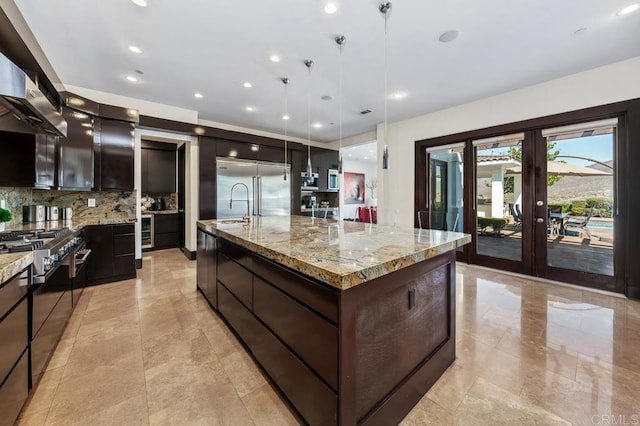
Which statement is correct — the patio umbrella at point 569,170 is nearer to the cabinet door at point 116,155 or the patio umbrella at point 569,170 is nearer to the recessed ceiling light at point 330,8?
the recessed ceiling light at point 330,8

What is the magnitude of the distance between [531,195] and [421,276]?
3590 millimetres

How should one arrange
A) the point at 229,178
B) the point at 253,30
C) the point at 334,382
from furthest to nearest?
the point at 229,178 → the point at 253,30 → the point at 334,382

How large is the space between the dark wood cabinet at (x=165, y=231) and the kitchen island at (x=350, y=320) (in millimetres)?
4808

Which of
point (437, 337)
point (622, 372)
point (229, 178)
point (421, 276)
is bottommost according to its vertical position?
point (622, 372)

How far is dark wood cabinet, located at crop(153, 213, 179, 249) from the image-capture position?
5.81 m

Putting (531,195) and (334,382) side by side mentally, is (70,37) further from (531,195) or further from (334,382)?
(531,195)

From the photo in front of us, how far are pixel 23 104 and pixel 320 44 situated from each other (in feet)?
8.22

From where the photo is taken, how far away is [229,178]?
5.34 m

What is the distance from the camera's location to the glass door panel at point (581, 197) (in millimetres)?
3402

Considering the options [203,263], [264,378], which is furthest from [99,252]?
[264,378]

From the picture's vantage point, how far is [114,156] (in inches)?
151

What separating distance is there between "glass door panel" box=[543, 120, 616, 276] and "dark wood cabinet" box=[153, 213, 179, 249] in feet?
23.5

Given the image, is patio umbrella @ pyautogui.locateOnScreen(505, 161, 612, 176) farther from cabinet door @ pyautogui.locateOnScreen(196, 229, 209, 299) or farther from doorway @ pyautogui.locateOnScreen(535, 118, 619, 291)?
cabinet door @ pyautogui.locateOnScreen(196, 229, 209, 299)

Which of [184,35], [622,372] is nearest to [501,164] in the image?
[622,372]
